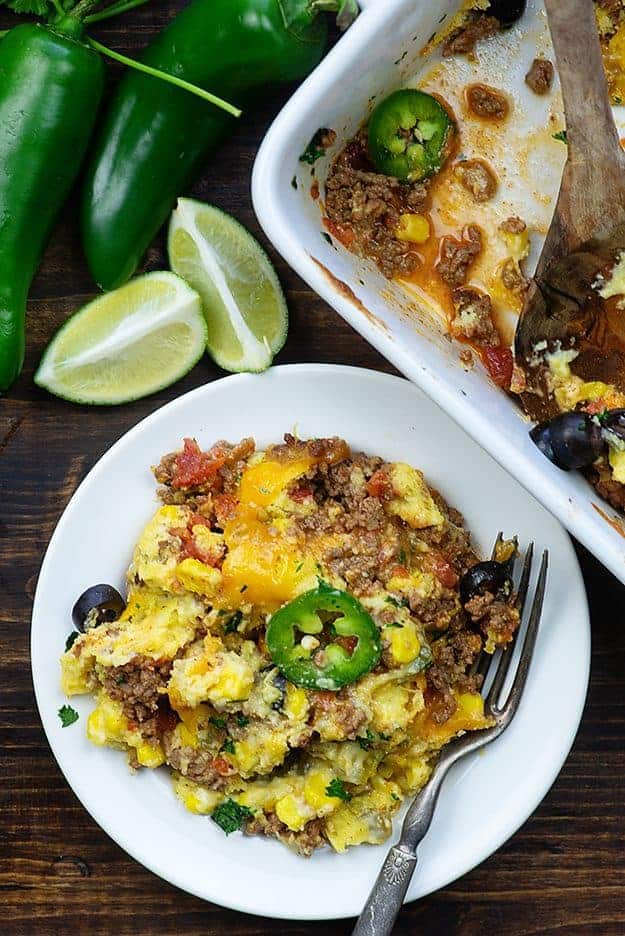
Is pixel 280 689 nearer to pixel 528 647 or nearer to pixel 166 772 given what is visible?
pixel 166 772

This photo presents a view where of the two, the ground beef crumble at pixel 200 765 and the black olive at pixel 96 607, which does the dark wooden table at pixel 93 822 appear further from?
the ground beef crumble at pixel 200 765

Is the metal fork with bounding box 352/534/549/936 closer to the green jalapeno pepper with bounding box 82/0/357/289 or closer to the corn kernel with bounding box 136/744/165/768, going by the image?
the corn kernel with bounding box 136/744/165/768

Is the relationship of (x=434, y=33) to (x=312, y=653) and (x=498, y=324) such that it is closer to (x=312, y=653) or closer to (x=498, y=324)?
(x=498, y=324)

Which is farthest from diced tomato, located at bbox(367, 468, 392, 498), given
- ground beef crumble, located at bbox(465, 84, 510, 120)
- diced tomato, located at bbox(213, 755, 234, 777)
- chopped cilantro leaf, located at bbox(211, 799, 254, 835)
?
ground beef crumble, located at bbox(465, 84, 510, 120)

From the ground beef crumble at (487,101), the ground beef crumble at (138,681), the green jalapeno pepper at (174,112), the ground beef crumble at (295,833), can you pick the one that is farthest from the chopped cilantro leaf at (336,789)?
the ground beef crumble at (487,101)

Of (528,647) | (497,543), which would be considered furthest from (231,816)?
(497,543)

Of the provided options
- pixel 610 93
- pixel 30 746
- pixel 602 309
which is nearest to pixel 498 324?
pixel 602 309

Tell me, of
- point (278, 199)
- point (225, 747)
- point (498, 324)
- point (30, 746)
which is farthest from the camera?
point (30, 746)
